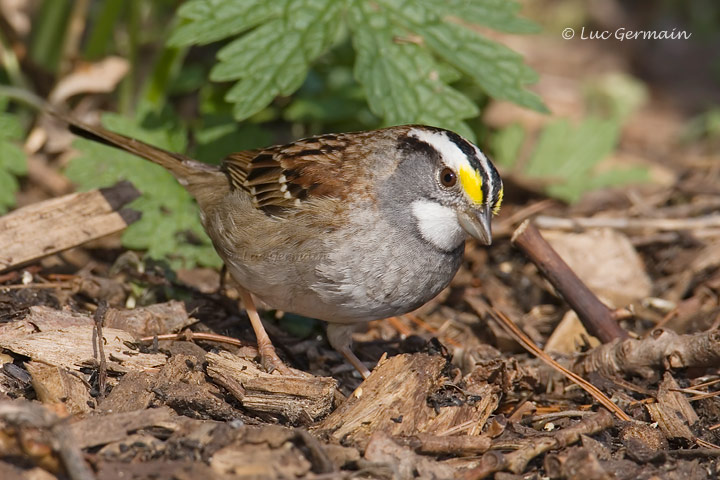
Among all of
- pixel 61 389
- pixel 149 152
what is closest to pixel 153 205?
pixel 149 152

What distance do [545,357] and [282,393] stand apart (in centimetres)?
160

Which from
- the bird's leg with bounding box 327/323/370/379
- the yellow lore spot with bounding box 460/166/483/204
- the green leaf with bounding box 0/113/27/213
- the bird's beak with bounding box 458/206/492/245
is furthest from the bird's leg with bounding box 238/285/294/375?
the green leaf with bounding box 0/113/27/213

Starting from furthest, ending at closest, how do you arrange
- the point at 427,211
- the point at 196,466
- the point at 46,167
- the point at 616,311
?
the point at 46,167, the point at 616,311, the point at 427,211, the point at 196,466

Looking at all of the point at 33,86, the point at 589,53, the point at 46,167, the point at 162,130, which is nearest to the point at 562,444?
the point at 162,130

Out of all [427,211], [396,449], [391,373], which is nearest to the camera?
[396,449]

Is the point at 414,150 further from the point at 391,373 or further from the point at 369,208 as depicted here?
the point at 391,373

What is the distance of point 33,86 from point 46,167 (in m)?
0.72

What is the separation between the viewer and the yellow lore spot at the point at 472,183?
427cm

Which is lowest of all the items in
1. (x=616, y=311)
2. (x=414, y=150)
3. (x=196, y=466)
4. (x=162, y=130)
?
(x=196, y=466)

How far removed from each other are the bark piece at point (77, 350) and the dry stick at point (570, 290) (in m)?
2.13

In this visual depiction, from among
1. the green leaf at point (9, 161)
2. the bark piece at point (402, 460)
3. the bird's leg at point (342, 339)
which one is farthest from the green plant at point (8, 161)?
the bark piece at point (402, 460)

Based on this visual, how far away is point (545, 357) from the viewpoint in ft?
15.7

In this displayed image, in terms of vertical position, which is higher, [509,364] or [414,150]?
[414,150]

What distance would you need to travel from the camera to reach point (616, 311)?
4922mm
